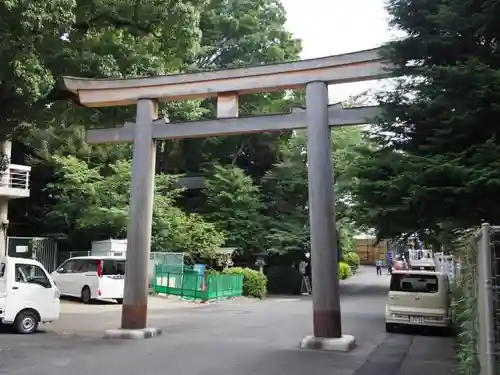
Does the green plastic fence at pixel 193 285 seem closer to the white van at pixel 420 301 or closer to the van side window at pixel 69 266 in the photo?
the van side window at pixel 69 266

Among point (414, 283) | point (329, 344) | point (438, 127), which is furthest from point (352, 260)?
point (438, 127)

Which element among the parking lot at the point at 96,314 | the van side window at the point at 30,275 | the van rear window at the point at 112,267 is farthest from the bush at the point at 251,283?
the van side window at the point at 30,275

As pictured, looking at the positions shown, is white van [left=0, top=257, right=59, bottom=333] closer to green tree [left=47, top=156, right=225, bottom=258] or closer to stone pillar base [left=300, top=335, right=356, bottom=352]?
stone pillar base [left=300, top=335, right=356, bottom=352]

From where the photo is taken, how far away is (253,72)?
12359 millimetres

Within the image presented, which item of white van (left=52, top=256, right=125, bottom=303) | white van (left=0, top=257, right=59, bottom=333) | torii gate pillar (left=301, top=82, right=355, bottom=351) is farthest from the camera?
white van (left=52, top=256, right=125, bottom=303)

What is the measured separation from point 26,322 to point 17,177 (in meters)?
14.0

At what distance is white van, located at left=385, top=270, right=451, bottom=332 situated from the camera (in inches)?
576

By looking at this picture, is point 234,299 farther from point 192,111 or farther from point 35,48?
point 35,48

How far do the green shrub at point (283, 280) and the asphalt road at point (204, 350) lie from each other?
1413 cm

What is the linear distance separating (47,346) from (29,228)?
19542mm

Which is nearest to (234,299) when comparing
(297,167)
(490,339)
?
(297,167)

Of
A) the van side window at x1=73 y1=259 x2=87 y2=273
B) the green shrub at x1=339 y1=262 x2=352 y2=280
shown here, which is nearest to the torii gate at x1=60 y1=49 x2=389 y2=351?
the van side window at x1=73 y1=259 x2=87 y2=273

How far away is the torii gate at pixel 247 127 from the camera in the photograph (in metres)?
11.2

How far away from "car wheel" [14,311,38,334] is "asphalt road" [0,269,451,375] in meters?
0.40
